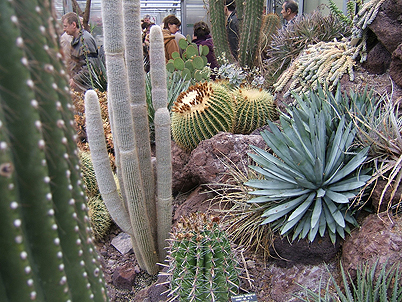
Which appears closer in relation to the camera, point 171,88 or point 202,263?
point 202,263

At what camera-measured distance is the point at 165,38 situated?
7.08m

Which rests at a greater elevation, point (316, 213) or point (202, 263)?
point (316, 213)

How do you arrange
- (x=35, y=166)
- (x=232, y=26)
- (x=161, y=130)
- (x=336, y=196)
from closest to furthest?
1. (x=35, y=166)
2. (x=336, y=196)
3. (x=161, y=130)
4. (x=232, y=26)

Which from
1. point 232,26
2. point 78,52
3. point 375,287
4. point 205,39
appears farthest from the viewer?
point 205,39

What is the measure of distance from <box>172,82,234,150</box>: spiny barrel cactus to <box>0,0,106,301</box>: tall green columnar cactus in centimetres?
291

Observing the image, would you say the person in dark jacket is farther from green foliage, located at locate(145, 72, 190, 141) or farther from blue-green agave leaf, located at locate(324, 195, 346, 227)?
blue-green agave leaf, located at locate(324, 195, 346, 227)

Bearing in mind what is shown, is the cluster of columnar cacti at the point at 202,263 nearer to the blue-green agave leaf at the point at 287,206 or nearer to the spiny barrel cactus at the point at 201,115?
the blue-green agave leaf at the point at 287,206

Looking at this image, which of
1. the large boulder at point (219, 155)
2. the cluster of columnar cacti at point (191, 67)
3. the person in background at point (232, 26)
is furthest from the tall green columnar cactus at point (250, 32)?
the large boulder at point (219, 155)

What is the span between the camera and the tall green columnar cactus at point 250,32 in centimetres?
673

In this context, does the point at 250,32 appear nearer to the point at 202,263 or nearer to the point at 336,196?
the point at 336,196

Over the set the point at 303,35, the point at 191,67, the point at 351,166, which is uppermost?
the point at 303,35

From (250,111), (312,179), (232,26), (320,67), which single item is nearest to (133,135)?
(312,179)

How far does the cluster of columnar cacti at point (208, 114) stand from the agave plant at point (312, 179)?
1.19 m

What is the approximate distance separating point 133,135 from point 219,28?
562 centimetres
